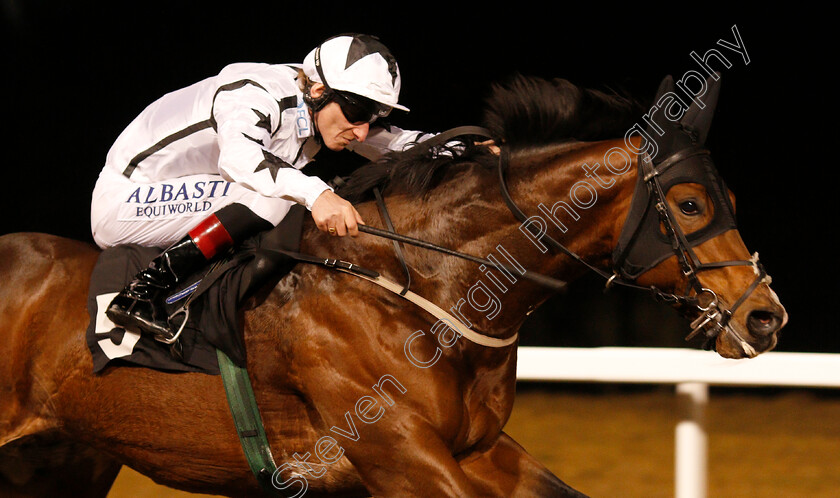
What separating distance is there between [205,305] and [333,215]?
0.56 meters

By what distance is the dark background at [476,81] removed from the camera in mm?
6305

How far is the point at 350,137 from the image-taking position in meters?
2.70

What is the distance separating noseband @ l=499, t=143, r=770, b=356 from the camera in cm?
216

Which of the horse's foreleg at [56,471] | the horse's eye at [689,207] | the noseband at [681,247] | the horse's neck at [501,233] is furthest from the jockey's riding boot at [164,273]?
the horse's eye at [689,207]

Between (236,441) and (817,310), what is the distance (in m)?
5.65

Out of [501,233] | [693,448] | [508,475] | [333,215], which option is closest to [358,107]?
[333,215]

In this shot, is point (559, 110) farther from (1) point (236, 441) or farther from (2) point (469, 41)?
(2) point (469, 41)

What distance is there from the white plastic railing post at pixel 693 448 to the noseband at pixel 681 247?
69 centimetres

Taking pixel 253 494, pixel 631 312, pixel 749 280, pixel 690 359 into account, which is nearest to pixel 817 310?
pixel 631 312

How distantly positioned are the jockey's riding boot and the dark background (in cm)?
426

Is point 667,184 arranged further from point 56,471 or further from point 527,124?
point 56,471

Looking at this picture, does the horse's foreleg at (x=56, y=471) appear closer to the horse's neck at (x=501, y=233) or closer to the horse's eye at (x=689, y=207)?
the horse's neck at (x=501, y=233)

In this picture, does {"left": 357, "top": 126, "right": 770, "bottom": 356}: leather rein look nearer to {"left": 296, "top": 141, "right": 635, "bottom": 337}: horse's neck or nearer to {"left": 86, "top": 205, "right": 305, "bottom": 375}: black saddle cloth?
{"left": 296, "top": 141, "right": 635, "bottom": 337}: horse's neck

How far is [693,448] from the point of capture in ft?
9.25
